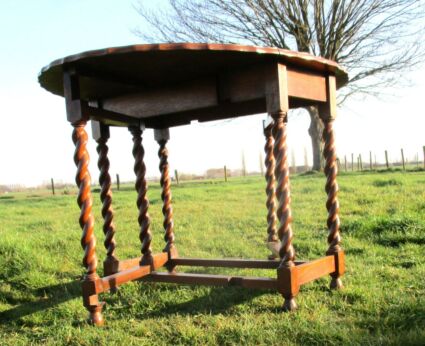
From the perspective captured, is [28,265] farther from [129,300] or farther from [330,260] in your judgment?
[330,260]

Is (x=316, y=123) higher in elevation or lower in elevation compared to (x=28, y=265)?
higher

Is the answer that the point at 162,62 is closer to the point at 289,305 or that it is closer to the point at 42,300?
the point at 289,305

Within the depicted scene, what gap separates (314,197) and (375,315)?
7070 mm

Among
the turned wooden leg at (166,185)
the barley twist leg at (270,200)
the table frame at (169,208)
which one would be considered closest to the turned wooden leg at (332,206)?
the table frame at (169,208)

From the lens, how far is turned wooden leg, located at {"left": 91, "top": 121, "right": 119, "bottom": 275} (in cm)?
456

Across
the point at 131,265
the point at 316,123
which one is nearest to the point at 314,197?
the point at 131,265

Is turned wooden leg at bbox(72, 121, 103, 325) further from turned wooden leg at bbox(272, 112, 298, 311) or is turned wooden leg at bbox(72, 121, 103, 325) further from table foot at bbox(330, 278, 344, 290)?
table foot at bbox(330, 278, 344, 290)

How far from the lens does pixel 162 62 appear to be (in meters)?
3.42

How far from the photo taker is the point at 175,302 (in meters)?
3.93

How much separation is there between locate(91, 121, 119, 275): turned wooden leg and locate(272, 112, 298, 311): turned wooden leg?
181 cm

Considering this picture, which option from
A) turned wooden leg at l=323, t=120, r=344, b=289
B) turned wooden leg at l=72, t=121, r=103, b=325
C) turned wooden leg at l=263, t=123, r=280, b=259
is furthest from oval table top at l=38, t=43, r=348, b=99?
turned wooden leg at l=263, t=123, r=280, b=259

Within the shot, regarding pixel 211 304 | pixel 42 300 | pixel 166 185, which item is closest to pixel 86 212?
pixel 211 304

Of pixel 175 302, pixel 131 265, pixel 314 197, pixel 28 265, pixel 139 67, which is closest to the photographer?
pixel 139 67

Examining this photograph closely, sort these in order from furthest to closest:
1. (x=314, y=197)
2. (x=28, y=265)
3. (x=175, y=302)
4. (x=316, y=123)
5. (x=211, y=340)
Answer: (x=316, y=123)
(x=314, y=197)
(x=28, y=265)
(x=175, y=302)
(x=211, y=340)
